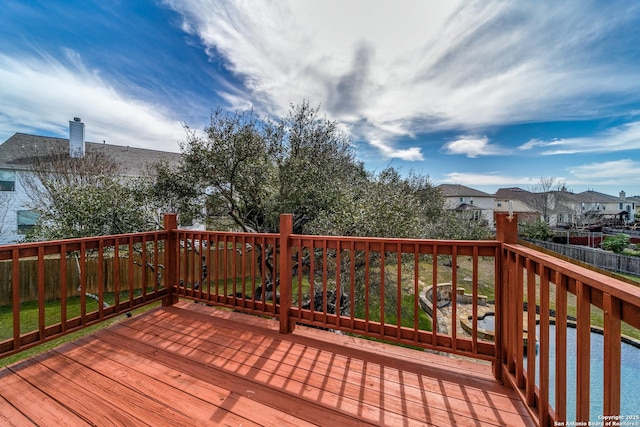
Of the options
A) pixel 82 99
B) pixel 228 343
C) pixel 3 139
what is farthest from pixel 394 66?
pixel 3 139

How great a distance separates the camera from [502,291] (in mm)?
2105

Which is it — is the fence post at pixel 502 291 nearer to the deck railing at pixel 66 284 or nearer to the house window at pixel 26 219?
the deck railing at pixel 66 284

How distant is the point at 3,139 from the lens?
11.7 m

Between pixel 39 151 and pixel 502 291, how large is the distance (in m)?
16.7

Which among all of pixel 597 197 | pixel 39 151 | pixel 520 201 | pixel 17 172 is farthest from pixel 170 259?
pixel 597 197

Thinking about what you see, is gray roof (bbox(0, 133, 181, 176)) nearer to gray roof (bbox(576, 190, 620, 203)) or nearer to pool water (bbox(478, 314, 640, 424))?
pool water (bbox(478, 314, 640, 424))

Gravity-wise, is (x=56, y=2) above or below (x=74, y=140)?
above

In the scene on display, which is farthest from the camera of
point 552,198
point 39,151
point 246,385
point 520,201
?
point 520,201

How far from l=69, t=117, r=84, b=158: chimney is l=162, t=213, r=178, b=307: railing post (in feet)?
38.7

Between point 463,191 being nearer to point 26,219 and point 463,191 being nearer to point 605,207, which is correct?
point 605,207

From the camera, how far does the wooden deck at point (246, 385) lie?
1738mm

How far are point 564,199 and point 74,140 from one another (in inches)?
1337

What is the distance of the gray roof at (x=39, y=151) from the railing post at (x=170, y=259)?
7.80m

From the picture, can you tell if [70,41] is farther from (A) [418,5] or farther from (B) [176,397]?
Result: (B) [176,397]
